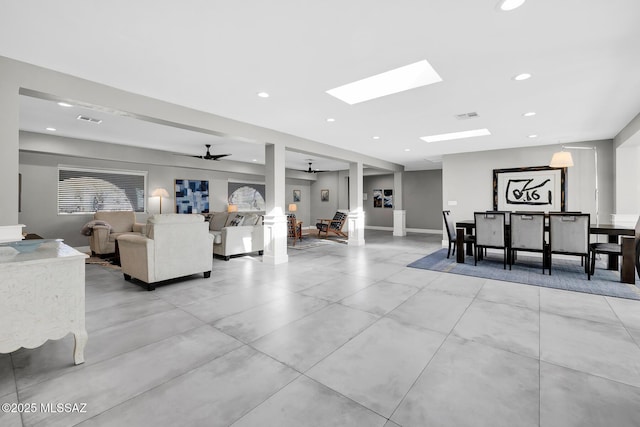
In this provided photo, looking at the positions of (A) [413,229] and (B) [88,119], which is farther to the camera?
(A) [413,229]

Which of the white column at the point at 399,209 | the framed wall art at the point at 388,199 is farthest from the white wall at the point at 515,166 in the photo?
the framed wall art at the point at 388,199

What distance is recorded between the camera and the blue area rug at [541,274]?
12.0 feet

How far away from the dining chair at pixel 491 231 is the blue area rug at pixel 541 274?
317 mm

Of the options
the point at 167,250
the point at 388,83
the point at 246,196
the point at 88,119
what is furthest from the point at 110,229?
the point at 388,83

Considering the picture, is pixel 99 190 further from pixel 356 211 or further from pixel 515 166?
pixel 515 166

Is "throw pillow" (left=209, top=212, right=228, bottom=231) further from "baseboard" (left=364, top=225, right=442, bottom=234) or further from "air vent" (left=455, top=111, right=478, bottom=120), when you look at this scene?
"baseboard" (left=364, top=225, right=442, bottom=234)

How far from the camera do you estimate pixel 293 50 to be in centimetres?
259

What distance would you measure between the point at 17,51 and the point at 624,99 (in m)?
6.59

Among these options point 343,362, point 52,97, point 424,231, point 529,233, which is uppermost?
point 52,97

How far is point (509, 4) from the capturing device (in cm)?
195

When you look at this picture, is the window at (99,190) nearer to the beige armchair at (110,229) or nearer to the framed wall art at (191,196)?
the beige armchair at (110,229)

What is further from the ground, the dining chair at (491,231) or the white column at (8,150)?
the white column at (8,150)

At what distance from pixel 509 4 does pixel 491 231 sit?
12.5ft

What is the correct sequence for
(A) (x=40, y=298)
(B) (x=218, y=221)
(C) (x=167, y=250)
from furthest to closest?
(B) (x=218, y=221)
(C) (x=167, y=250)
(A) (x=40, y=298)
